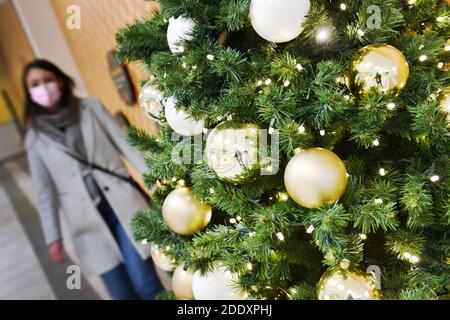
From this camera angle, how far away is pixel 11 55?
131 centimetres

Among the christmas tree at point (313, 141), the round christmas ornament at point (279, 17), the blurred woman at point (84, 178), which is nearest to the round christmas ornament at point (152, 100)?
the christmas tree at point (313, 141)

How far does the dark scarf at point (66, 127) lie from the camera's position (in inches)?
53.5

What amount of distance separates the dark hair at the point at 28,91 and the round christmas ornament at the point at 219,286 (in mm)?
873

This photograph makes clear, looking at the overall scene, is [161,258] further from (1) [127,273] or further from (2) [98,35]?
(2) [98,35]

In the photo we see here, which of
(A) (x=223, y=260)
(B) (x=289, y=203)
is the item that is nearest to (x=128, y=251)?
(A) (x=223, y=260)

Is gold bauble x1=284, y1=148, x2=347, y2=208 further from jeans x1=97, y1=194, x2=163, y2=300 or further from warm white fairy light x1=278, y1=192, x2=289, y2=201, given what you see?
jeans x1=97, y1=194, x2=163, y2=300

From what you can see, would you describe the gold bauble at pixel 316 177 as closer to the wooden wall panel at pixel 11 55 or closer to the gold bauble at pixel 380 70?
the gold bauble at pixel 380 70

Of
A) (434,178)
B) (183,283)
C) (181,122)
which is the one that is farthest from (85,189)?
(434,178)

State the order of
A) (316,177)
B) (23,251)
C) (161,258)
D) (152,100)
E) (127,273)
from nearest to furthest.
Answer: (316,177) → (152,100) → (161,258) → (23,251) → (127,273)

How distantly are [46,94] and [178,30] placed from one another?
29.0 inches

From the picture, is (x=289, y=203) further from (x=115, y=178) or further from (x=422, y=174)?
(x=115, y=178)

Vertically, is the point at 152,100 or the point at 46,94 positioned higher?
the point at 46,94

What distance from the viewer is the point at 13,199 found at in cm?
136
